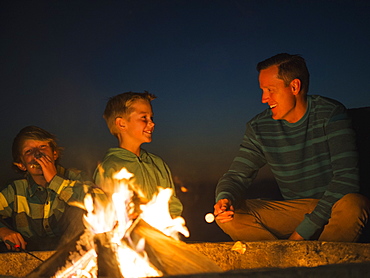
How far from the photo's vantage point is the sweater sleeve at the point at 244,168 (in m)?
3.18

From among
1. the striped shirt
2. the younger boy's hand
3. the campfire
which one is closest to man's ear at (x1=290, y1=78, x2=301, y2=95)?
the striped shirt

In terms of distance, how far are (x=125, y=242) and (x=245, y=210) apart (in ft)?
4.71

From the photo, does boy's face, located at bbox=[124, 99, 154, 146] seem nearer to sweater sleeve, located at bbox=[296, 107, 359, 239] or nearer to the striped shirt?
the striped shirt

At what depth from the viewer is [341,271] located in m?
1.33

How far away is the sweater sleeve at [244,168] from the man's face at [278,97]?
1.01ft

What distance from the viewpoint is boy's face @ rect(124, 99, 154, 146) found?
12.0 feet

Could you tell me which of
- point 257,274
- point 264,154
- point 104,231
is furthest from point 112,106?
point 257,274

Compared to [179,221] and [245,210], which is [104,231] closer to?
[179,221]

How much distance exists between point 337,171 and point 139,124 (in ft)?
5.80

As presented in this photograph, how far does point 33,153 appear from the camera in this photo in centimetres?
353

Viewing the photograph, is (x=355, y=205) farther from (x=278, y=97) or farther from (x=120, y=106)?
(x=120, y=106)

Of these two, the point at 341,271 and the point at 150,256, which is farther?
the point at 150,256

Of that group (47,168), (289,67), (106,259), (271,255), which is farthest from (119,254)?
(289,67)

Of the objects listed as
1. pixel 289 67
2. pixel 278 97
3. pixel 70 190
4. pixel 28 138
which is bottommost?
pixel 70 190
